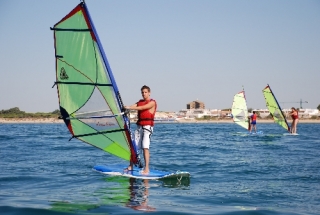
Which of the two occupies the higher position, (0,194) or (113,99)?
(113,99)

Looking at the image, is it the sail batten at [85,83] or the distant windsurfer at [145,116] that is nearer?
the sail batten at [85,83]

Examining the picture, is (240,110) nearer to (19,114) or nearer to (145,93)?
(145,93)

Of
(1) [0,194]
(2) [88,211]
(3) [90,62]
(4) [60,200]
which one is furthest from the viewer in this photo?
(3) [90,62]

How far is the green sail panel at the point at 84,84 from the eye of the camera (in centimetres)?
715

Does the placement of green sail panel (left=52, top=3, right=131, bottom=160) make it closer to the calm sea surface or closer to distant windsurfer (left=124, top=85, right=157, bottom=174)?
distant windsurfer (left=124, top=85, right=157, bottom=174)

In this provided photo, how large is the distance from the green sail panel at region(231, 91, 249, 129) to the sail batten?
23.0 metres

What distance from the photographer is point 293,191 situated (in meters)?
6.52

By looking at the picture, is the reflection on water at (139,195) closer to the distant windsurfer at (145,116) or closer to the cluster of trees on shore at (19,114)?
the distant windsurfer at (145,116)

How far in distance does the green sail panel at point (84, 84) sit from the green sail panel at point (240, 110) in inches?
906

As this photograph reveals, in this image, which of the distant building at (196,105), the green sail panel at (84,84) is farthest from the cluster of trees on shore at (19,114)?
the green sail panel at (84,84)

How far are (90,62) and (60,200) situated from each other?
271 cm

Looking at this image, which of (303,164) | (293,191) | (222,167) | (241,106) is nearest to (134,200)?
(293,191)

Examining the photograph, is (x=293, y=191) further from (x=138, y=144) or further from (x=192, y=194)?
(x=138, y=144)

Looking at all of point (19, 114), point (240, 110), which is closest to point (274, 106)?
point (240, 110)
